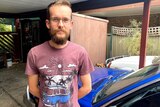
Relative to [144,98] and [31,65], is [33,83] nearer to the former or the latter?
[31,65]

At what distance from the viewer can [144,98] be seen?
143 cm

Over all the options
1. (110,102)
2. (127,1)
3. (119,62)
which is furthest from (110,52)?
(110,102)

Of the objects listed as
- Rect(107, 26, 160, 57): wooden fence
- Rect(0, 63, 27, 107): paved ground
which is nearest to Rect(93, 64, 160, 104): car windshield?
Rect(0, 63, 27, 107): paved ground

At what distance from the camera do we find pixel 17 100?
13.2ft

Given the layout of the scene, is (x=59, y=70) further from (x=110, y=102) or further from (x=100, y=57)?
(x=100, y=57)

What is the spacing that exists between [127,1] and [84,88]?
285 centimetres

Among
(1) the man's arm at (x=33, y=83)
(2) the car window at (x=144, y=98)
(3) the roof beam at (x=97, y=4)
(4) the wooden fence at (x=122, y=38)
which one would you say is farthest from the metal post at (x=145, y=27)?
(1) the man's arm at (x=33, y=83)

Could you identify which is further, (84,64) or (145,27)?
(145,27)

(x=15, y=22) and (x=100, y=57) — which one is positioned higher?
(x=15, y=22)

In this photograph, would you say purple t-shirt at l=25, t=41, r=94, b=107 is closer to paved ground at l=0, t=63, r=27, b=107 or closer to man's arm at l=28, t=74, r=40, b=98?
man's arm at l=28, t=74, r=40, b=98

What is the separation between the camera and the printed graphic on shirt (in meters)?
1.29

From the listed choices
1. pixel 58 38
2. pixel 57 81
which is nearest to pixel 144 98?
pixel 57 81

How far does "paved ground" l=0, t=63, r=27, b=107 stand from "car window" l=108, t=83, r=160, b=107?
2.93 m

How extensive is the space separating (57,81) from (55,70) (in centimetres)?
9
